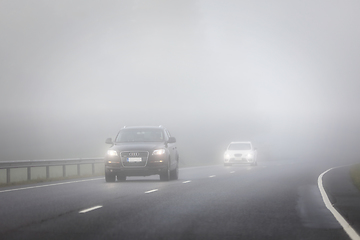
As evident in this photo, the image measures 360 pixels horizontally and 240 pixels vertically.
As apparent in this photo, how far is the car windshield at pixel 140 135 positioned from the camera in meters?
22.4

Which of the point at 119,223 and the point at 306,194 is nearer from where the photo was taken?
the point at 119,223

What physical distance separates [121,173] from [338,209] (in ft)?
33.6

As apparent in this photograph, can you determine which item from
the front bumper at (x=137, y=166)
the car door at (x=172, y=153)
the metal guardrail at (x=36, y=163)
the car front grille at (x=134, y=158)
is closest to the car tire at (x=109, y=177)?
the front bumper at (x=137, y=166)

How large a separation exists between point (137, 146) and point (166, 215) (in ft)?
34.4

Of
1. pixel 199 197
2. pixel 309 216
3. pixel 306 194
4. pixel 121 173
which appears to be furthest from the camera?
pixel 121 173

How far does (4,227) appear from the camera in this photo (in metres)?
9.16

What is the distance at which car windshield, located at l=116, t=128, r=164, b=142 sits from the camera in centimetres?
2244

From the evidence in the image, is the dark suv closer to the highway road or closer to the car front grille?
the car front grille

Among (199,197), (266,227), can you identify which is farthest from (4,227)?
(199,197)

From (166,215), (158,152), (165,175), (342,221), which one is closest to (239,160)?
(165,175)

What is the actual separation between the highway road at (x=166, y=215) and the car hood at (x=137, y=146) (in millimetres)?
4896

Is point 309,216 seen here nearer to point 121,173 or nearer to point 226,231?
point 226,231

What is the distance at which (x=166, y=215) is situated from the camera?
10742 mm

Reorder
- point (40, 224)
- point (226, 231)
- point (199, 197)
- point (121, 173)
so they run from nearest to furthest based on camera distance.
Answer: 1. point (226, 231)
2. point (40, 224)
3. point (199, 197)
4. point (121, 173)
